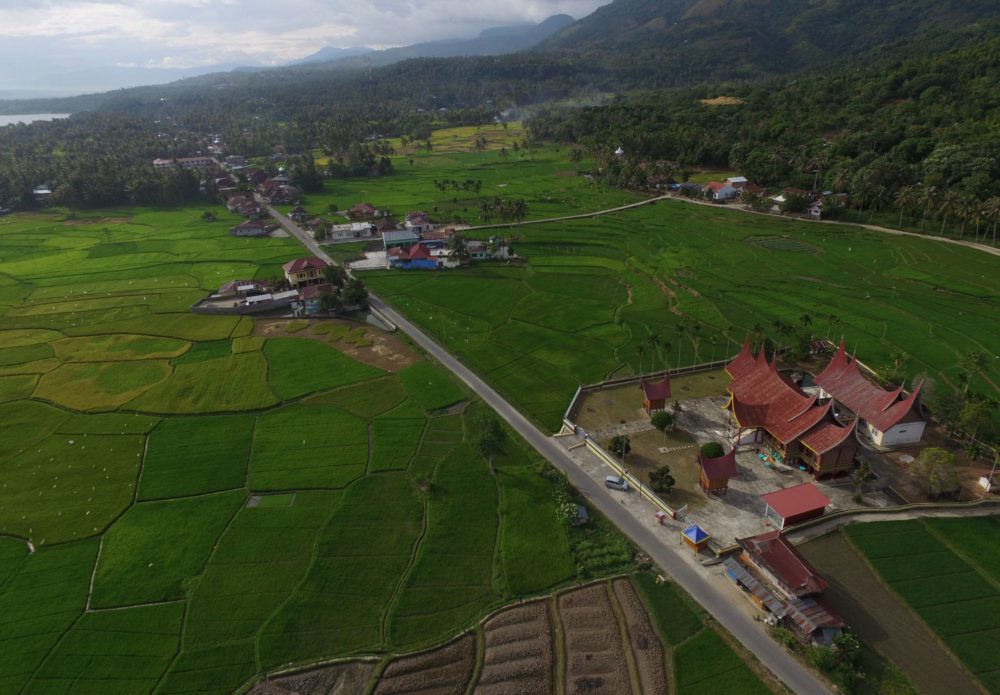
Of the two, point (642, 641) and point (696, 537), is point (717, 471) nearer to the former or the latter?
point (696, 537)

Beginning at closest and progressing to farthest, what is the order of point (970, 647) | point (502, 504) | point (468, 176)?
point (970, 647) → point (502, 504) → point (468, 176)

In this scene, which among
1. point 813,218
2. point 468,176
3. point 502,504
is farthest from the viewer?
point 468,176

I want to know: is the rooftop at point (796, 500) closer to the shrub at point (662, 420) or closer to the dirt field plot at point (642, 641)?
the shrub at point (662, 420)

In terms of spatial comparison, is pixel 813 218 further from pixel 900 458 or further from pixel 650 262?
pixel 900 458

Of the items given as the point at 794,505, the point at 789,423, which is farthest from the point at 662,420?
the point at 794,505

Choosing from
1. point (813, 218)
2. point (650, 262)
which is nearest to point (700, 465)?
point (650, 262)

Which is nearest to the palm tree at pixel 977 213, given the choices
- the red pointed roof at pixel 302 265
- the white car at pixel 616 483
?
the white car at pixel 616 483

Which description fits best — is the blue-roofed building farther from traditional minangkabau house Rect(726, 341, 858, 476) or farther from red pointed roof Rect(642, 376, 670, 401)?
red pointed roof Rect(642, 376, 670, 401)
